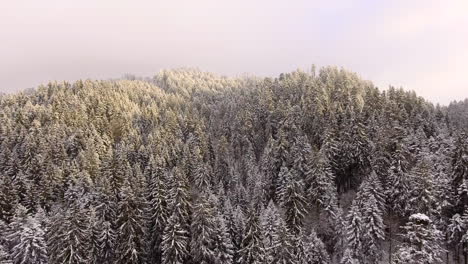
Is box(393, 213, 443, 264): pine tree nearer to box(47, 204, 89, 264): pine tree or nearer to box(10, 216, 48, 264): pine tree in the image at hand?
box(47, 204, 89, 264): pine tree

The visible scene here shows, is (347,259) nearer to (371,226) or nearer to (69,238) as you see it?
(371,226)

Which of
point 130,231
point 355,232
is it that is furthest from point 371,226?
point 130,231

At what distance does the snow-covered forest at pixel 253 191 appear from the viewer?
58.2 m

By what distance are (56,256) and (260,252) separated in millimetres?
29231

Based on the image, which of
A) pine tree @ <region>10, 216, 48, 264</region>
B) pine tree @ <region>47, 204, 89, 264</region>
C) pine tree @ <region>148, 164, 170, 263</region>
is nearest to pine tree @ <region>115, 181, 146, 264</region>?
pine tree @ <region>148, 164, 170, 263</region>

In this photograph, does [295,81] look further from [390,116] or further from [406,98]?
[390,116]

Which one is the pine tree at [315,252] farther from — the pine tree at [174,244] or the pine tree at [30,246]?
the pine tree at [30,246]

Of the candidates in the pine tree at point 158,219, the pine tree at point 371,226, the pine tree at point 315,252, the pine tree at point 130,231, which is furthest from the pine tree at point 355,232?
the pine tree at point 130,231

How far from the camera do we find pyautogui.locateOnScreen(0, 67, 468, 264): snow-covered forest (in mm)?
58219

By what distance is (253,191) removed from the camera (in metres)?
82.1

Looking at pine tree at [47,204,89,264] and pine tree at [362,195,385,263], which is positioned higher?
pine tree at [362,195,385,263]

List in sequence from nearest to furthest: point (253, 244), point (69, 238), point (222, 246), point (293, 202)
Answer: point (253, 244) → point (69, 238) → point (222, 246) → point (293, 202)

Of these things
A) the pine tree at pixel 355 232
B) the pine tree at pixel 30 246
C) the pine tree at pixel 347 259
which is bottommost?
the pine tree at pixel 30 246

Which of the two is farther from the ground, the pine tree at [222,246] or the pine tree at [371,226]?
the pine tree at [371,226]
